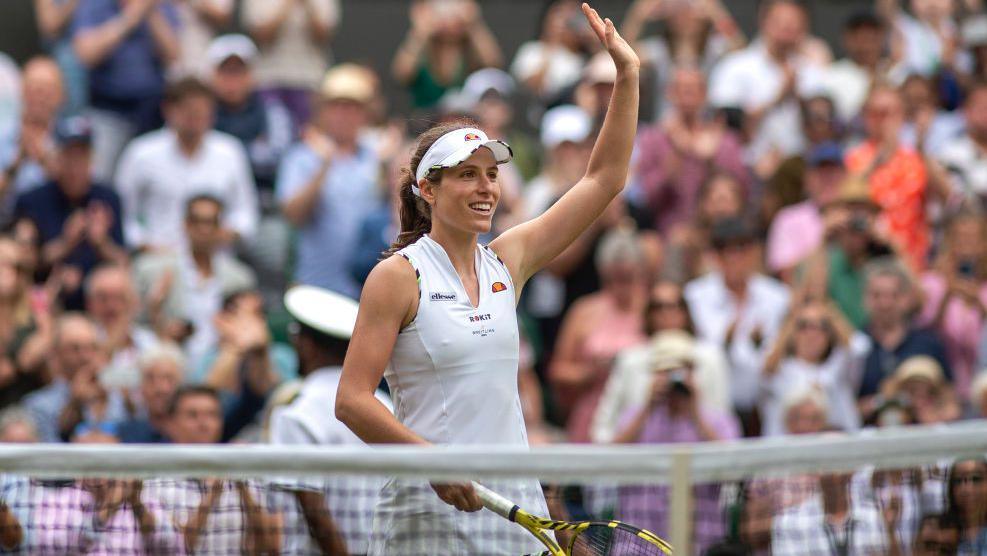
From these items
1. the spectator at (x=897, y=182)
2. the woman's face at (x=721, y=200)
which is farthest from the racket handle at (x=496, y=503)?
the spectator at (x=897, y=182)

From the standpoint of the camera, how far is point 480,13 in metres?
15.0

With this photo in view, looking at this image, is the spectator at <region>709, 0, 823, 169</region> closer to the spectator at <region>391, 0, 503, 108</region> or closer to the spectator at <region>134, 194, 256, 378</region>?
the spectator at <region>391, 0, 503, 108</region>

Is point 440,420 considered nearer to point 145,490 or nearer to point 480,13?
point 145,490

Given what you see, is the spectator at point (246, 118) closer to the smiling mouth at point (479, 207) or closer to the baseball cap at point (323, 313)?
the baseball cap at point (323, 313)

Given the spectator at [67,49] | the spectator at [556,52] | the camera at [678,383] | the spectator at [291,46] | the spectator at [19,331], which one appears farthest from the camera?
the spectator at [556,52]

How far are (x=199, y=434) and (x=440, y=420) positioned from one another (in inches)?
148

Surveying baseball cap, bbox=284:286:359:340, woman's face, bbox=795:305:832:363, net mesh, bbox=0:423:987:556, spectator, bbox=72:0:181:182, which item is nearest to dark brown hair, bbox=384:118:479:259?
net mesh, bbox=0:423:987:556

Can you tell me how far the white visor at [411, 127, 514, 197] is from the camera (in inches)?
202

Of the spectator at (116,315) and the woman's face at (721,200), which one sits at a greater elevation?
the woman's face at (721,200)

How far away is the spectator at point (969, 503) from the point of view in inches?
225

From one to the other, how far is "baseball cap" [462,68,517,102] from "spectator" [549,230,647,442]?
2.38 m

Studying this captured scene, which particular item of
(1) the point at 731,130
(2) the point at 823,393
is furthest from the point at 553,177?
(2) the point at 823,393

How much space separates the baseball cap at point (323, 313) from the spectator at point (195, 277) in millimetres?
3521

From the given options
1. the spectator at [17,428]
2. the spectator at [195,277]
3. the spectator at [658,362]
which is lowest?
the spectator at [17,428]
